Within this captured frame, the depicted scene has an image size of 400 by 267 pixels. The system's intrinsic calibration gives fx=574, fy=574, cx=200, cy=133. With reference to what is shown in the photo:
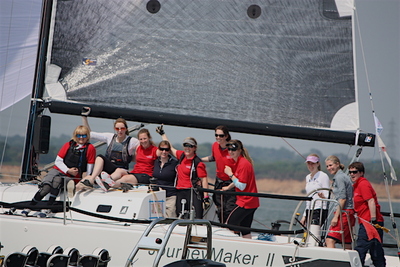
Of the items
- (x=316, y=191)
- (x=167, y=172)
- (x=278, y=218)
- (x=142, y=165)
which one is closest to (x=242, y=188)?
(x=316, y=191)

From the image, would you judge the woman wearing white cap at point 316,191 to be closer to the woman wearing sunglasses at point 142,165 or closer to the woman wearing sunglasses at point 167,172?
the woman wearing sunglasses at point 167,172

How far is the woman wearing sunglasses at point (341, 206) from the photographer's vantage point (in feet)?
20.1

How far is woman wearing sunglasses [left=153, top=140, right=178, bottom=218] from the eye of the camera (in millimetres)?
6738

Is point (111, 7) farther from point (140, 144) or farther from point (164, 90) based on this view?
point (140, 144)

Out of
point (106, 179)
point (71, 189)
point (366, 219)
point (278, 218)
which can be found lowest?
point (278, 218)

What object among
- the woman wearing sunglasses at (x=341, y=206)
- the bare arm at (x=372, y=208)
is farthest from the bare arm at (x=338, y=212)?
the bare arm at (x=372, y=208)

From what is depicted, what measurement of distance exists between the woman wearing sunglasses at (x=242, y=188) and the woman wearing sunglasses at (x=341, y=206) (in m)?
A: 0.86

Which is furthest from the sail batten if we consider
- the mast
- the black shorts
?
the black shorts

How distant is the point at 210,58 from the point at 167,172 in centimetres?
200

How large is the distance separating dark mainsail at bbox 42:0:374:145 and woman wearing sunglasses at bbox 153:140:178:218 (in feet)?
3.80

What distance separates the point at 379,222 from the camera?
6.69m

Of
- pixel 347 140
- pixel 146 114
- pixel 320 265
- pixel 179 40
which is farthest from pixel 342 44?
pixel 320 265

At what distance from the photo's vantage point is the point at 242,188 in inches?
248

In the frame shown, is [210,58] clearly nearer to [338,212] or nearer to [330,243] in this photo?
[338,212]
